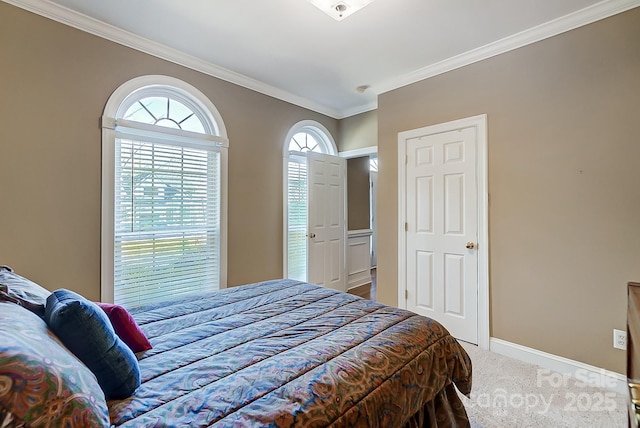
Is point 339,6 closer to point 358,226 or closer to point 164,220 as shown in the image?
point 164,220

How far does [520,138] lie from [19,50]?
3.90 meters

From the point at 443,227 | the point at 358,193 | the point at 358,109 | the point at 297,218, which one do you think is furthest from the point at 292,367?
the point at 358,193

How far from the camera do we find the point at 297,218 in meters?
3.93

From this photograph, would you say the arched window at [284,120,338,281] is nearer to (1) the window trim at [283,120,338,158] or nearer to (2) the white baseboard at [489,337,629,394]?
(1) the window trim at [283,120,338,158]

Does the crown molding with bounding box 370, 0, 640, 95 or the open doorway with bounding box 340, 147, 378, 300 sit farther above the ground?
the crown molding with bounding box 370, 0, 640, 95

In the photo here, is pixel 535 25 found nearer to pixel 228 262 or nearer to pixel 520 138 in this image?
pixel 520 138

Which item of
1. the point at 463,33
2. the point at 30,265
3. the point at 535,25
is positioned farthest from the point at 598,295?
the point at 30,265

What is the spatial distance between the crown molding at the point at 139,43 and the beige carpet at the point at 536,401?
3539mm

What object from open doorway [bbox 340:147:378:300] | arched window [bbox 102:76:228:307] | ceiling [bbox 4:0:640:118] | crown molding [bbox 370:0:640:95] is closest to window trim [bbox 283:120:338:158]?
open doorway [bbox 340:147:378:300]

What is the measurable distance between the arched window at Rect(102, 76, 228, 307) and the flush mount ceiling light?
156 cm

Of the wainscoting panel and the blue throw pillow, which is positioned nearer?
the blue throw pillow

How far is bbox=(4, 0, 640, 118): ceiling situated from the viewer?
2113 mm

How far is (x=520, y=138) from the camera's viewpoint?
8.14 ft

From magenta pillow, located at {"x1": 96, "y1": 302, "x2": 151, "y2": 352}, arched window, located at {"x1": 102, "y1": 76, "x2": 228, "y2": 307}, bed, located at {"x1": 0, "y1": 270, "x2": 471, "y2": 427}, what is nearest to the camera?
bed, located at {"x1": 0, "y1": 270, "x2": 471, "y2": 427}
